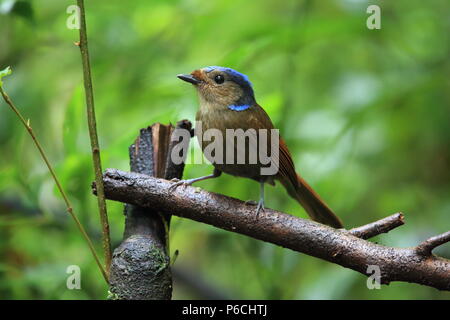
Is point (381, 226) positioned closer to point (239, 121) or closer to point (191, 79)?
point (239, 121)

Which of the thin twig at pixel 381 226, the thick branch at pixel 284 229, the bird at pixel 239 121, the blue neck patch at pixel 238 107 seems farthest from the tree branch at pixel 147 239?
the thin twig at pixel 381 226

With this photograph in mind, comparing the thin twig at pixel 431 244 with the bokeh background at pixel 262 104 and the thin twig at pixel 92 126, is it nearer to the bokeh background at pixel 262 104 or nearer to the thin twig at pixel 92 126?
the thin twig at pixel 92 126

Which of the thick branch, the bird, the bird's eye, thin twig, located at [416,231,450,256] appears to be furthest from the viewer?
the bird's eye

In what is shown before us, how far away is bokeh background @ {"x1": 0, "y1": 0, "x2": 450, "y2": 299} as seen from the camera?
3.64 m

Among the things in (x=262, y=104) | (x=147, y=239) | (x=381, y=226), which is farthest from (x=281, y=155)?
(x=147, y=239)

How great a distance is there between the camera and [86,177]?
3.02m

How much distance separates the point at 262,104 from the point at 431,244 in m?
1.45

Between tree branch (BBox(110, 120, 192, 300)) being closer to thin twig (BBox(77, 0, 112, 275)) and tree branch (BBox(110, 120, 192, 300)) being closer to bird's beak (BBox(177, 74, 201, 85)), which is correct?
thin twig (BBox(77, 0, 112, 275))

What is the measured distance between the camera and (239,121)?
305 cm

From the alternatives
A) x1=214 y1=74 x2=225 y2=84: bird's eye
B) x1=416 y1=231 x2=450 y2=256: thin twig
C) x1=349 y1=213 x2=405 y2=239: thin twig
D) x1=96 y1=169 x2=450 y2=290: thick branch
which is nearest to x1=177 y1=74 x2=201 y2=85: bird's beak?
x1=214 y1=74 x2=225 y2=84: bird's eye

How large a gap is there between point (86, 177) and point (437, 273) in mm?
1744

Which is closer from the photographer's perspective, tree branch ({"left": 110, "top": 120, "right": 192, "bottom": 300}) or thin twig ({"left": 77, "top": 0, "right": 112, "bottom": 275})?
thin twig ({"left": 77, "top": 0, "right": 112, "bottom": 275})

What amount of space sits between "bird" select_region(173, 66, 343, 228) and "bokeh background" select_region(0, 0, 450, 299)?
0.52 ft
